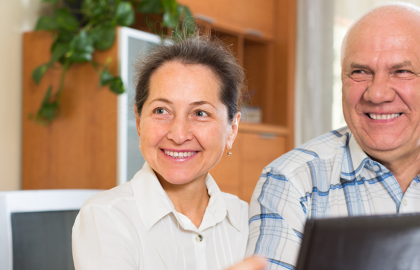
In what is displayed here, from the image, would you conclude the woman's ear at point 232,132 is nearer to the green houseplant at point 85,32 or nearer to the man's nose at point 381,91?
the man's nose at point 381,91

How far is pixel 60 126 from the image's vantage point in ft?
8.32

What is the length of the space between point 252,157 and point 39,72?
5.03 ft

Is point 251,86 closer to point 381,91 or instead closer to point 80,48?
point 80,48

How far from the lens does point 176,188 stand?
1172mm

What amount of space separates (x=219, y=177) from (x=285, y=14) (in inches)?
64.8

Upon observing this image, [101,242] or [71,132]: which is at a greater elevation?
[71,132]

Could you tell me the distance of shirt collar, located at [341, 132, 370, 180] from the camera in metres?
1.19

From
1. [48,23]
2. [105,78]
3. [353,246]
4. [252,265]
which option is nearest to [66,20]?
[48,23]

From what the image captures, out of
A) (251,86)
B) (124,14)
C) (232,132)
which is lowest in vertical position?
(232,132)

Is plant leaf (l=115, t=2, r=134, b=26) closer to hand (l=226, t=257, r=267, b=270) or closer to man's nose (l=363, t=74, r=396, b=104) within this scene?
man's nose (l=363, t=74, r=396, b=104)

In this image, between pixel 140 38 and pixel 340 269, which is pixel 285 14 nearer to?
pixel 140 38

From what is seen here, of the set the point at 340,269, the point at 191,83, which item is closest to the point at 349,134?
the point at 191,83

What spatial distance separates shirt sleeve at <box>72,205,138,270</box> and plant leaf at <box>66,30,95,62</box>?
1.54 meters

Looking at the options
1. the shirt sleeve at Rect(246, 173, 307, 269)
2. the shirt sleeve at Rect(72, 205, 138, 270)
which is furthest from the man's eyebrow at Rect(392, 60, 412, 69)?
the shirt sleeve at Rect(72, 205, 138, 270)
